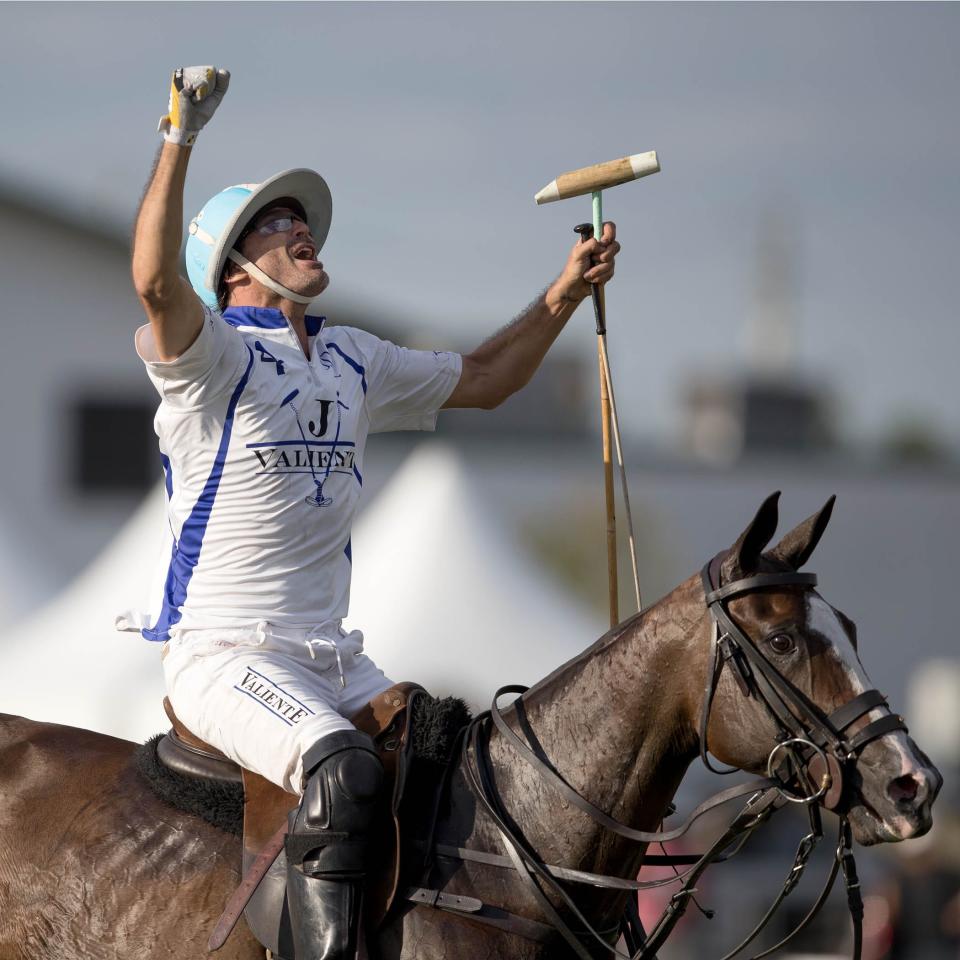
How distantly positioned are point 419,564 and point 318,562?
6.56 meters

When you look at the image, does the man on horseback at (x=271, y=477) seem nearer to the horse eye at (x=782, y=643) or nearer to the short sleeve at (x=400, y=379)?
the short sleeve at (x=400, y=379)

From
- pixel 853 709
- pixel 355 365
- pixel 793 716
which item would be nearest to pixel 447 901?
pixel 793 716

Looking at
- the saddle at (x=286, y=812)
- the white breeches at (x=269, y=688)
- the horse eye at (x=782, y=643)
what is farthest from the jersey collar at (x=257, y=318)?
the horse eye at (x=782, y=643)

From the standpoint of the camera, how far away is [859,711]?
390cm

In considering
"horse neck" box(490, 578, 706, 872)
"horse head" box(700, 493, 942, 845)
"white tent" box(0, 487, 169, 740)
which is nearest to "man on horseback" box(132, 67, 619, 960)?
"horse neck" box(490, 578, 706, 872)

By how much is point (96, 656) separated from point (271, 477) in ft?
23.4

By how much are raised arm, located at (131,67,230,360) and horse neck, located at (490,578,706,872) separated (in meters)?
1.64

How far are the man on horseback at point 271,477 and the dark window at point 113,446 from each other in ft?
58.6

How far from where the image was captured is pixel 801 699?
12.9 ft

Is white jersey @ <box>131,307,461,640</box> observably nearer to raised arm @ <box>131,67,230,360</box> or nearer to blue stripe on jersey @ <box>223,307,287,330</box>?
blue stripe on jersey @ <box>223,307,287,330</box>

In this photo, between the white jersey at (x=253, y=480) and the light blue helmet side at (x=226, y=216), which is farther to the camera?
the light blue helmet side at (x=226, y=216)

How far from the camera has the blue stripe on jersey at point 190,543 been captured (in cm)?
458

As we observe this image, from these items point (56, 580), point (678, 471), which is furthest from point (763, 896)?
point (678, 471)

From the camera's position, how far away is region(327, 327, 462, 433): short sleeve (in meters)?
A: 5.18
